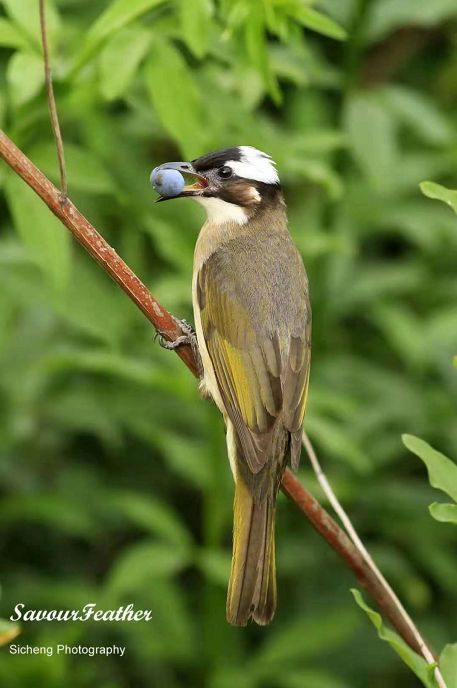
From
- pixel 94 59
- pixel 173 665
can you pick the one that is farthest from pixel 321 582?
pixel 94 59

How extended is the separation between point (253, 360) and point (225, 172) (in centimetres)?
68

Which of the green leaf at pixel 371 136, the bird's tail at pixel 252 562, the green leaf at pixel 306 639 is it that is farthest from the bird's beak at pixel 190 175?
the green leaf at pixel 306 639

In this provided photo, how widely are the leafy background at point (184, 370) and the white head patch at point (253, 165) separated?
9.0 inches

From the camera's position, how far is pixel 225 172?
158 inches

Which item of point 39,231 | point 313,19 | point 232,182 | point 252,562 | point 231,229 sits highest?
point 313,19

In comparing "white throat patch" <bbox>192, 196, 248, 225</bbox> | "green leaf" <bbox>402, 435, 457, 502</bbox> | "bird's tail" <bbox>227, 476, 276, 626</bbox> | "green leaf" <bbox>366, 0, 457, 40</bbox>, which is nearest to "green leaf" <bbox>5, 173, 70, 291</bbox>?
"white throat patch" <bbox>192, 196, 248, 225</bbox>

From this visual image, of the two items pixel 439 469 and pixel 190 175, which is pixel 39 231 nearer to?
pixel 190 175

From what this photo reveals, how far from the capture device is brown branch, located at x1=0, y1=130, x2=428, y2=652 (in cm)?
295

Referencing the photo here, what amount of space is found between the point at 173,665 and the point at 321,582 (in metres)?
0.74

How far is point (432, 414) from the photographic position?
209 inches

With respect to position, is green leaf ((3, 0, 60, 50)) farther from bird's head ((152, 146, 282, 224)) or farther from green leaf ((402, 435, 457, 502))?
green leaf ((402, 435, 457, 502))

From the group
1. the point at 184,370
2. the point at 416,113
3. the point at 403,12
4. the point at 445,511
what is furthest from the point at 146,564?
the point at 403,12

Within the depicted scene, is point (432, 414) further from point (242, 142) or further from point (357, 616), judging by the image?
point (242, 142)

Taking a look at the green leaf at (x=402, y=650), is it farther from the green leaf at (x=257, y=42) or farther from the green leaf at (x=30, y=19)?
the green leaf at (x=30, y=19)
